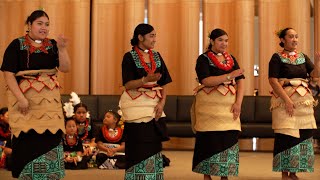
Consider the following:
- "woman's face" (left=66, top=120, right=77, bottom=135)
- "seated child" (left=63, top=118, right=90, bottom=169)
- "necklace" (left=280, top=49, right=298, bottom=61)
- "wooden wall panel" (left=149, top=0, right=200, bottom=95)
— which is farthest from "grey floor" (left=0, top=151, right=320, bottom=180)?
"wooden wall panel" (left=149, top=0, right=200, bottom=95)

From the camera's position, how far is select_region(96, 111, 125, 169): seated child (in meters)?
5.71

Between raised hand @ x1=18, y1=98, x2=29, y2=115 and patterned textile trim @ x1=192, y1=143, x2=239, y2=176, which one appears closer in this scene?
raised hand @ x1=18, y1=98, x2=29, y2=115

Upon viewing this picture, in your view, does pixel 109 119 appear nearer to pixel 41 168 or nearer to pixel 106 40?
pixel 41 168

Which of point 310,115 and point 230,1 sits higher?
point 230,1

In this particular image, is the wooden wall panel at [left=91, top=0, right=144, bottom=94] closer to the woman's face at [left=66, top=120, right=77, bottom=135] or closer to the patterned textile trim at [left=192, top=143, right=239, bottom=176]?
the woman's face at [left=66, top=120, right=77, bottom=135]

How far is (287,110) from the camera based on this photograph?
474cm

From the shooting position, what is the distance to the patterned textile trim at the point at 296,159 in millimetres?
4734

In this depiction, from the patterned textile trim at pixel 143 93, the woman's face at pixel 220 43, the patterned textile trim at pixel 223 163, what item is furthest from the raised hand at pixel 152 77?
the patterned textile trim at pixel 223 163

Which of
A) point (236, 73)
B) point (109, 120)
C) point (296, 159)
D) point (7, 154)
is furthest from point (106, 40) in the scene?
point (236, 73)

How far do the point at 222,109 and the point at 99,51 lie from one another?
461 cm

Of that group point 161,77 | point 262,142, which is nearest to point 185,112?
point 262,142

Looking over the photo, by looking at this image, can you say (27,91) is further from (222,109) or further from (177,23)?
(177,23)

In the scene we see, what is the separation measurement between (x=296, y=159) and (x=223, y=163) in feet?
2.44

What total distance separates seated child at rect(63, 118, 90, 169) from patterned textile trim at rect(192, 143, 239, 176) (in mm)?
1709
